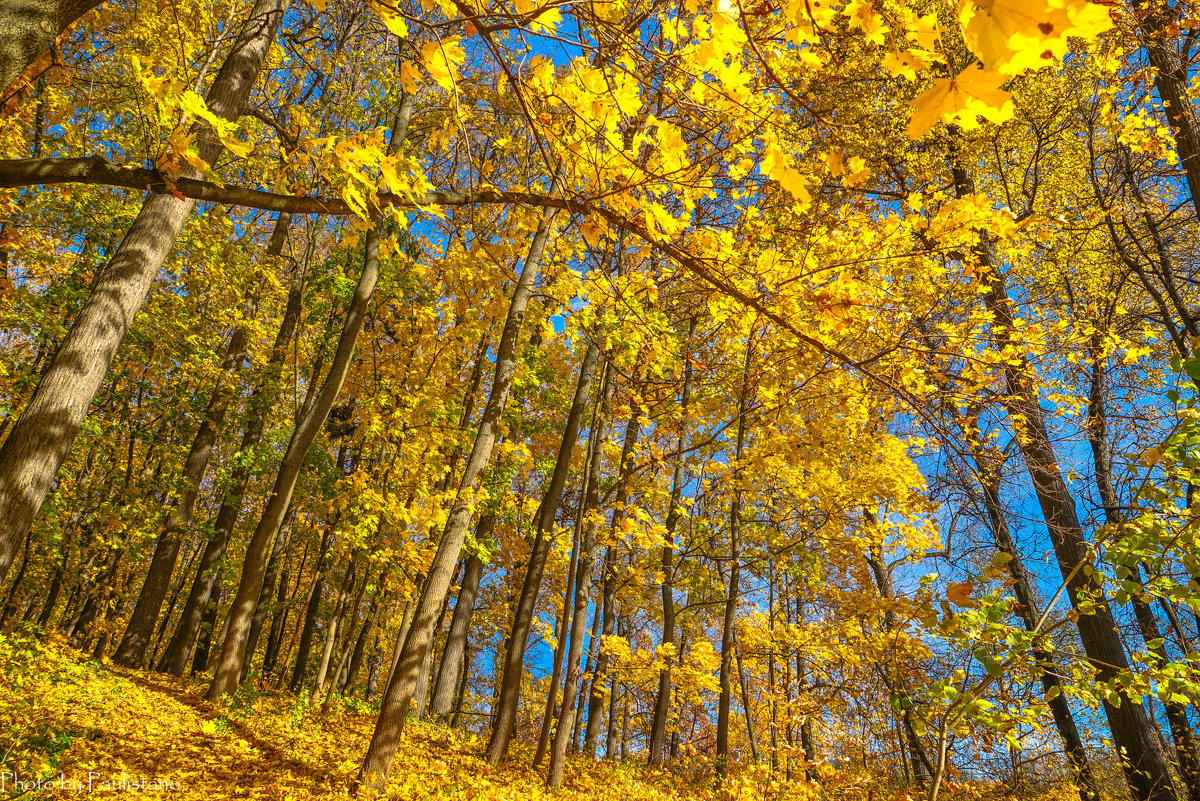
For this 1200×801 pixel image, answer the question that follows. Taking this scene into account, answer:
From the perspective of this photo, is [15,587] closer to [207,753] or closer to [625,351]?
[207,753]

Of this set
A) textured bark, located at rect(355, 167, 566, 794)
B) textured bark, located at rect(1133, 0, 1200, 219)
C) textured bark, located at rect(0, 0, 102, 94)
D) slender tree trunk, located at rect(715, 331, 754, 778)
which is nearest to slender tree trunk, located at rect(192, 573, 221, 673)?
textured bark, located at rect(355, 167, 566, 794)

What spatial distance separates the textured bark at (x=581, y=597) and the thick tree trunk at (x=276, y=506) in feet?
10.3

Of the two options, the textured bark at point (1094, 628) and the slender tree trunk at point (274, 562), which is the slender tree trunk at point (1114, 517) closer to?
the textured bark at point (1094, 628)

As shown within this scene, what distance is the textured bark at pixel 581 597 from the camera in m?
5.68

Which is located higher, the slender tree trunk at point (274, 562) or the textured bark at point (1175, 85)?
the textured bark at point (1175, 85)

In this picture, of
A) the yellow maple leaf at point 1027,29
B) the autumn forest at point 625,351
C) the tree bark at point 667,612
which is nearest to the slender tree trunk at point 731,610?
the autumn forest at point 625,351

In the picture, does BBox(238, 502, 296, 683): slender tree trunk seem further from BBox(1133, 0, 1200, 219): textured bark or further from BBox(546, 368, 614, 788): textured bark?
BBox(1133, 0, 1200, 219): textured bark

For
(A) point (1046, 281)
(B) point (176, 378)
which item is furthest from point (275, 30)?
(A) point (1046, 281)

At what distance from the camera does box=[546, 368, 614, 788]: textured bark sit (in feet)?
18.6

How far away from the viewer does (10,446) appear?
3594 millimetres

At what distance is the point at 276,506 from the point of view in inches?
249

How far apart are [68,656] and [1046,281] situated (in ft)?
47.6

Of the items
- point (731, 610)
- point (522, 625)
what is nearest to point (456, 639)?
point (522, 625)

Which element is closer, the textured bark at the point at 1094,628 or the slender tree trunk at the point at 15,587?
the textured bark at the point at 1094,628
